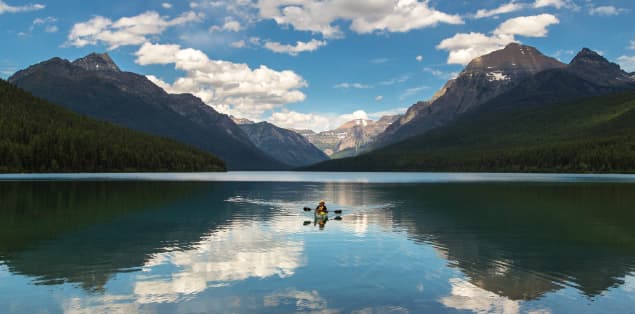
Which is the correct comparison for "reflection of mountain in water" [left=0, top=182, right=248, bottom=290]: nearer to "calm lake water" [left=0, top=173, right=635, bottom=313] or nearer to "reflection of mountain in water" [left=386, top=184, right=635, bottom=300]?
"calm lake water" [left=0, top=173, right=635, bottom=313]

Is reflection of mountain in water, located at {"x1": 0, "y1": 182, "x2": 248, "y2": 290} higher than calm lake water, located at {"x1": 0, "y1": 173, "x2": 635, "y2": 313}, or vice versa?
reflection of mountain in water, located at {"x1": 0, "y1": 182, "x2": 248, "y2": 290}

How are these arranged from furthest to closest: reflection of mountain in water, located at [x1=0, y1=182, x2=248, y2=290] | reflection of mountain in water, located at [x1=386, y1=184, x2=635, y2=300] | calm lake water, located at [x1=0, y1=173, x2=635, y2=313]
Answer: reflection of mountain in water, located at [x1=0, y1=182, x2=248, y2=290]
reflection of mountain in water, located at [x1=386, y1=184, x2=635, y2=300]
calm lake water, located at [x1=0, y1=173, x2=635, y2=313]

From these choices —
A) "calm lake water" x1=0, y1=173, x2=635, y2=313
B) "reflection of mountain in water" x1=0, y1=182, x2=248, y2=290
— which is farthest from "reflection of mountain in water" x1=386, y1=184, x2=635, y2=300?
"reflection of mountain in water" x1=0, y1=182, x2=248, y2=290

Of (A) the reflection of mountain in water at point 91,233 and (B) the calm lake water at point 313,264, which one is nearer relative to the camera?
(B) the calm lake water at point 313,264

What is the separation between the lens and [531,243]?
43719 millimetres

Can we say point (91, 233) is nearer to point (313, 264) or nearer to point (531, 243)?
point (313, 264)

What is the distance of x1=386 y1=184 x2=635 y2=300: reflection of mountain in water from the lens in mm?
29520

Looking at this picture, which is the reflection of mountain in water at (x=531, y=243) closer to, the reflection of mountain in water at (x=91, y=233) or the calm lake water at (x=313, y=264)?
the calm lake water at (x=313, y=264)

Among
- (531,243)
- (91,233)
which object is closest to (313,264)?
(531,243)

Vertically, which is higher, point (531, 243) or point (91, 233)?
point (91, 233)

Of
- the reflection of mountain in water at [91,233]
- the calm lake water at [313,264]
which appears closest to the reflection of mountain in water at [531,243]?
the calm lake water at [313,264]

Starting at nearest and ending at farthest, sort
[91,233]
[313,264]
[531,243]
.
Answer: [313,264]
[531,243]
[91,233]

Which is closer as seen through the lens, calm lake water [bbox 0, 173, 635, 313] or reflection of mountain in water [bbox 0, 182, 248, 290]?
calm lake water [bbox 0, 173, 635, 313]

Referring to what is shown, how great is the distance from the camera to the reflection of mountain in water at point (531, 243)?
29520 mm
